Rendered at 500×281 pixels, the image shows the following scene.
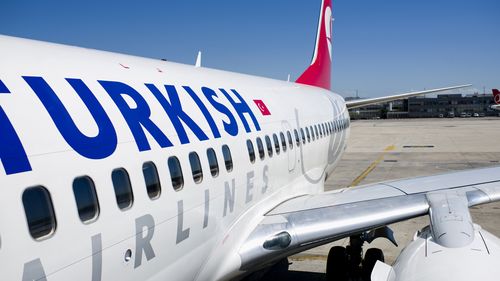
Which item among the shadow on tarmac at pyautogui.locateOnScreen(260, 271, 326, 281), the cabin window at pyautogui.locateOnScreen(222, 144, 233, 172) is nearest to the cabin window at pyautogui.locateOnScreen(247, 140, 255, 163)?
the cabin window at pyautogui.locateOnScreen(222, 144, 233, 172)

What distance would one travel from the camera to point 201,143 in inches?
204

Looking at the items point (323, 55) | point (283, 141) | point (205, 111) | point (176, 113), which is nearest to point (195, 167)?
point (176, 113)

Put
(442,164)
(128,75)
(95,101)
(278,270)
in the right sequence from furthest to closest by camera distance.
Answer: (442,164)
(278,270)
(128,75)
(95,101)

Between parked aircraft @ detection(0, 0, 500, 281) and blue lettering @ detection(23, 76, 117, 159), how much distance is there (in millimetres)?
11

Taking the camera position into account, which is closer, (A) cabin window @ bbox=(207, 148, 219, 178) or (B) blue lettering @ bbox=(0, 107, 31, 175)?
(B) blue lettering @ bbox=(0, 107, 31, 175)

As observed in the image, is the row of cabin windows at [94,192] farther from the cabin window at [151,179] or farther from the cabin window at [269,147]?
the cabin window at [269,147]

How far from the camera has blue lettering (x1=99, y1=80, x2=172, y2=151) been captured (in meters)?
4.08

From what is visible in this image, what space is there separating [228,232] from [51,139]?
2.87 meters

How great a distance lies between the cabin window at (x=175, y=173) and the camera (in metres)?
4.47

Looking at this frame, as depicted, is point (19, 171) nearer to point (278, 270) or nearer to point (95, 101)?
point (95, 101)

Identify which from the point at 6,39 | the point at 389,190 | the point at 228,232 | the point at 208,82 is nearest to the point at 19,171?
the point at 6,39

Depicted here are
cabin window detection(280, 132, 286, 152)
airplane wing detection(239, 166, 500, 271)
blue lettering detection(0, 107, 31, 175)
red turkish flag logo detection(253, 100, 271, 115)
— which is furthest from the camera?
cabin window detection(280, 132, 286, 152)

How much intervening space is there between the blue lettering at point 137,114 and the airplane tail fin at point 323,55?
12.1 m

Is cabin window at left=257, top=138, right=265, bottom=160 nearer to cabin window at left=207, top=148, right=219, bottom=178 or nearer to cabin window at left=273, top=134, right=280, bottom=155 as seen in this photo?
cabin window at left=273, top=134, right=280, bottom=155
